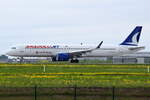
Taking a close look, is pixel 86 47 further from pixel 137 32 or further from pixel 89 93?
pixel 89 93

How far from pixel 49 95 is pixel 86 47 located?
6301cm

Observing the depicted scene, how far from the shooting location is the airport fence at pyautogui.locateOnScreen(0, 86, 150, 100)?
2697cm

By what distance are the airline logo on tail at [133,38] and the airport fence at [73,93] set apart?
67.6m

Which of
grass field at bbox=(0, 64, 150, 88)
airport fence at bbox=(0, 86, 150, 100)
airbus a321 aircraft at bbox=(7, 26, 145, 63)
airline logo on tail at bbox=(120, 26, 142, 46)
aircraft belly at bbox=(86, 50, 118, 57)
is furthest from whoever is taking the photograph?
airline logo on tail at bbox=(120, 26, 142, 46)

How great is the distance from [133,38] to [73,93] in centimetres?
6985

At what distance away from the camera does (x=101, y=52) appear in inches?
3602

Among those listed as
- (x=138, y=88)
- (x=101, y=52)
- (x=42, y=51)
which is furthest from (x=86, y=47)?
(x=138, y=88)

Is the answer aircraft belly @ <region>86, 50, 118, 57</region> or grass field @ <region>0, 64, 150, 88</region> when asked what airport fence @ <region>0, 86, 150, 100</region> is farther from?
aircraft belly @ <region>86, 50, 118, 57</region>

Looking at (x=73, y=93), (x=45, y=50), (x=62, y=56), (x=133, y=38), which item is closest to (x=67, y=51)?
(x=62, y=56)

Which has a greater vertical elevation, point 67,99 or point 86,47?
point 86,47

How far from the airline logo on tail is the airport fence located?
67573mm

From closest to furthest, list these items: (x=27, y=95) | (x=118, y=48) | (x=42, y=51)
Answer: (x=27, y=95), (x=42, y=51), (x=118, y=48)

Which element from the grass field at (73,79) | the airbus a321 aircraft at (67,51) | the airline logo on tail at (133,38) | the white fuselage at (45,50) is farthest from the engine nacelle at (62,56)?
the grass field at (73,79)

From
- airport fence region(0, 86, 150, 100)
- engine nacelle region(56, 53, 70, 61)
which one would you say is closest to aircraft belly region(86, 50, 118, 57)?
engine nacelle region(56, 53, 70, 61)
